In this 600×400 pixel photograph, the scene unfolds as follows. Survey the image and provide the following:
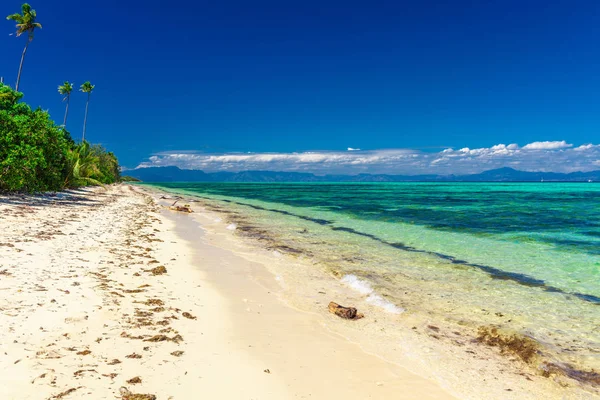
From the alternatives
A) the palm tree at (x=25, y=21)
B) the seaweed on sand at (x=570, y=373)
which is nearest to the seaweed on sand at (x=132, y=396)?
the seaweed on sand at (x=570, y=373)

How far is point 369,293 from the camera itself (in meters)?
8.99

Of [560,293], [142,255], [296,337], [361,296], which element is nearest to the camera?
[296,337]

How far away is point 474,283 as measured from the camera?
1042 cm

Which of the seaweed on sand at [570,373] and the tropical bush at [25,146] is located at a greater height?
the tropical bush at [25,146]

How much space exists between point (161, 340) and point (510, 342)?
602 centimetres

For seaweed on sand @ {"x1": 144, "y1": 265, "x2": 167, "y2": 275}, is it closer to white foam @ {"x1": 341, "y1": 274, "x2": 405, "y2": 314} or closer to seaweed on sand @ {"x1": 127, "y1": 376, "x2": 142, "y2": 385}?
white foam @ {"x1": 341, "y1": 274, "x2": 405, "y2": 314}

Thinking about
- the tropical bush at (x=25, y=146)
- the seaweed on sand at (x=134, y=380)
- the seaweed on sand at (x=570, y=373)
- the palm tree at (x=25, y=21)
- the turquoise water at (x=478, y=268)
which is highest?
the palm tree at (x=25, y=21)

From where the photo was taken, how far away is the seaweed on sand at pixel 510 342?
6016 millimetres

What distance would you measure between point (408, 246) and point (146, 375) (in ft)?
45.5

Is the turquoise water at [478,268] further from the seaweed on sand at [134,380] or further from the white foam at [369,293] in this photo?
the seaweed on sand at [134,380]

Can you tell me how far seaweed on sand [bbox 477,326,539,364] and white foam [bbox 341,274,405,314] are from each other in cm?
169

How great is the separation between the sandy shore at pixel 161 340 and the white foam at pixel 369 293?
1.80m

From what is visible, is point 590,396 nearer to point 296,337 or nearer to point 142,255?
point 296,337

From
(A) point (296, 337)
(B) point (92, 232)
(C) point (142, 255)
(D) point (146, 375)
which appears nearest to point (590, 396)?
(A) point (296, 337)
